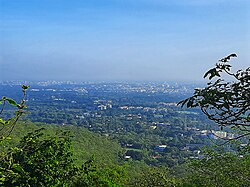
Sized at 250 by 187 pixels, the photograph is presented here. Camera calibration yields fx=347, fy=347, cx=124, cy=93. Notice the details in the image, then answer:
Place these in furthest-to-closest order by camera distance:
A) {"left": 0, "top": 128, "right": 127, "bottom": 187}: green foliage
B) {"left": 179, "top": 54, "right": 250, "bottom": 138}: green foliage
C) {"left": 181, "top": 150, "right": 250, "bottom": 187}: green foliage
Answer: {"left": 0, "top": 128, "right": 127, "bottom": 187}: green foliage < {"left": 181, "top": 150, "right": 250, "bottom": 187}: green foliage < {"left": 179, "top": 54, "right": 250, "bottom": 138}: green foliage

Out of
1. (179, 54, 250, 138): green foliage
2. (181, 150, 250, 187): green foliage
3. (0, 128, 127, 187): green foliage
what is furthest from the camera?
(0, 128, 127, 187): green foliage

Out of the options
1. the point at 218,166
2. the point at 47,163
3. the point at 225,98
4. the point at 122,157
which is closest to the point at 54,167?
the point at 47,163

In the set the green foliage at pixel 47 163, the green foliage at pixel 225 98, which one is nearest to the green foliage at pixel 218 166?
the green foliage at pixel 47 163

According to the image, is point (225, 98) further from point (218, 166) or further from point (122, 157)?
point (122, 157)

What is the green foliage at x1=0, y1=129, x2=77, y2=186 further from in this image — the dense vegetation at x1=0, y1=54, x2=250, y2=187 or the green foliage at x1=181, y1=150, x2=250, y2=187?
the green foliage at x1=181, y1=150, x2=250, y2=187

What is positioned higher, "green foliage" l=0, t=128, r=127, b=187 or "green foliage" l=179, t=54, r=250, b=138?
"green foliage" l=179, t=54, r=250, b=138

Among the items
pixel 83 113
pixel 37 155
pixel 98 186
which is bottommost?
pixel 83 113

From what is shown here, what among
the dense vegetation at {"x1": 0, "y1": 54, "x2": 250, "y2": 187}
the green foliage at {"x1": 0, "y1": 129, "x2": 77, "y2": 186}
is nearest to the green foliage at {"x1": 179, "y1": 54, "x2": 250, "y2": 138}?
the dense vegetation at {"x1": 0, "y1": 54, "x2": 250, "y2": 187}

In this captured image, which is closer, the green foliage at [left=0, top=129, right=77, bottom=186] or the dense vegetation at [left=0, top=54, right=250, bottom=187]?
the dense vegetation at [left=0, top=54, right=250, bottom=187]

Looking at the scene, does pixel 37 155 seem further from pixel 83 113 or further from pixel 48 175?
pixel 83 113

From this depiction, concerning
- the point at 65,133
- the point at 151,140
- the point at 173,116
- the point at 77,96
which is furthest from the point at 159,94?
the point at 65,133

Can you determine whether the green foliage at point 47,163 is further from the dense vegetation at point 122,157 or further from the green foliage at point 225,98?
the green foliage at point 225,98
